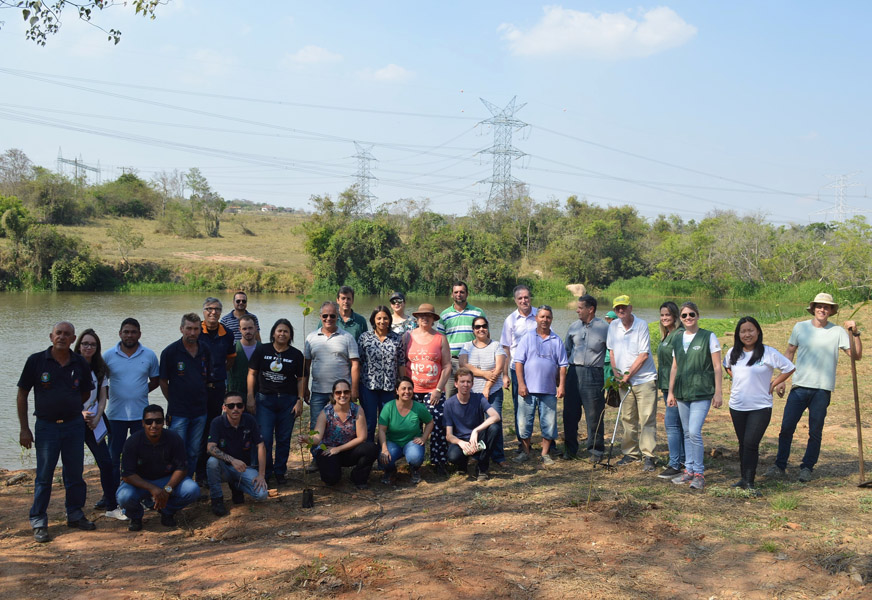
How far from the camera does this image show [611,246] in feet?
165

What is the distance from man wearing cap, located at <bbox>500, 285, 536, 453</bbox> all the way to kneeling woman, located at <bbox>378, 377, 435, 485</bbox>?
1.14 m

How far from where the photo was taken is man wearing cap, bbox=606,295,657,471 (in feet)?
21.7

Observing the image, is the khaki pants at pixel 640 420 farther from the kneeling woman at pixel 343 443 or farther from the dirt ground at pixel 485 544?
the kneeling woman at pixel 343 443

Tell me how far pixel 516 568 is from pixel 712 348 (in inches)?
116

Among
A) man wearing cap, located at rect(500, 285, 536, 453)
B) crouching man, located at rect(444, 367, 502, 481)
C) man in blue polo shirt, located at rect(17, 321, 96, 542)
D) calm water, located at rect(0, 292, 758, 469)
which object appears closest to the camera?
man in blue polo shirt, located at rect(17, 321, 96, 542)

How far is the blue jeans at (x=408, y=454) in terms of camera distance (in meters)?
6.39

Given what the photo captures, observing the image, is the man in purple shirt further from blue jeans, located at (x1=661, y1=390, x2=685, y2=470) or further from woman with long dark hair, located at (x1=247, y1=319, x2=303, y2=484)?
woman with long dark hair, located at (x1=247, y1=319, x2=303, y2=484)

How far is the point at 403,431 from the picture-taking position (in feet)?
21.4

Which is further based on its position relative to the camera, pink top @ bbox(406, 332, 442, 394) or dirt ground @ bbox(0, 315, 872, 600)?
pink top @ bbox(406, 332, 442, 394)

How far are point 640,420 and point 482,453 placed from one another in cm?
170

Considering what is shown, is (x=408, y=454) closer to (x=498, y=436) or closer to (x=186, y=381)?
(x=498, y=436)

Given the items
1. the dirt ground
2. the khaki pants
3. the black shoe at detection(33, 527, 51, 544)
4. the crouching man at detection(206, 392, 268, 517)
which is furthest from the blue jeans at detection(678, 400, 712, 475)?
the black shoe at detection(33, 527, 51, 544)

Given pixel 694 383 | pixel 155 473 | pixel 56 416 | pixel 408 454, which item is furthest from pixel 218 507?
pixel 694 383

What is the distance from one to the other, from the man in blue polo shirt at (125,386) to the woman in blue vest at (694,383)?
4778 mm
